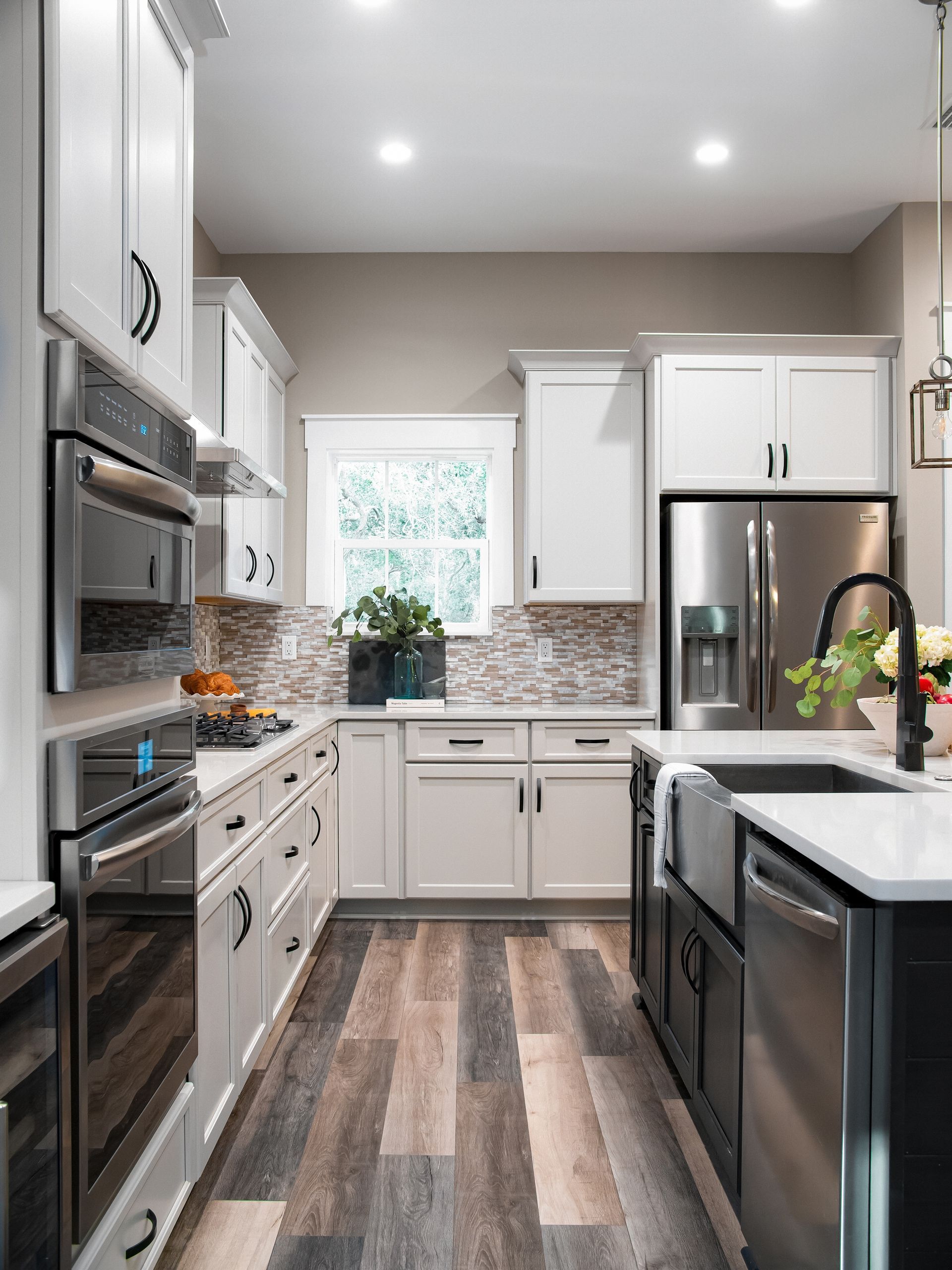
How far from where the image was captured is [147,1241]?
4.76 ft

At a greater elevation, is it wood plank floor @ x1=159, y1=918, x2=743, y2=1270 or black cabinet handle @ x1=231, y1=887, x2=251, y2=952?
black cabinet handle @ x1=231, y1=887, x2=251, y2=952

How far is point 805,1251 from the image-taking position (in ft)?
3.88

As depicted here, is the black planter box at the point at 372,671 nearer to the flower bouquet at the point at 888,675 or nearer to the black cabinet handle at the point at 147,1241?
the flower bouquet at the point at 888,675

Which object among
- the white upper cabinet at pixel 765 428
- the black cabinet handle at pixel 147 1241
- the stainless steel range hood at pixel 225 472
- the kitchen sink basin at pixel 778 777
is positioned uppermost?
the white upper cabinet at pixel 765 428

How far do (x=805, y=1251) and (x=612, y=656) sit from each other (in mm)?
2933

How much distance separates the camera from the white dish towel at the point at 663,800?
200 centimetres

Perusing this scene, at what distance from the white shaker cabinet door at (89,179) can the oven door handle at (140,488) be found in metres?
0.19

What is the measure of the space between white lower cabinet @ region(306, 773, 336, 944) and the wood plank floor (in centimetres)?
25

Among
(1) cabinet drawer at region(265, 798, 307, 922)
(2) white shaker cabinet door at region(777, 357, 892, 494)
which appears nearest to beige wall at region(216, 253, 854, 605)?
(2) white shaker cabinet door at region(777, 357, 892, 494)

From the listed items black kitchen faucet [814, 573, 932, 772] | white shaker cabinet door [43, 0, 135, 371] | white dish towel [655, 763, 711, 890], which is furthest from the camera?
white dish towel [655, 763, 711, 890]

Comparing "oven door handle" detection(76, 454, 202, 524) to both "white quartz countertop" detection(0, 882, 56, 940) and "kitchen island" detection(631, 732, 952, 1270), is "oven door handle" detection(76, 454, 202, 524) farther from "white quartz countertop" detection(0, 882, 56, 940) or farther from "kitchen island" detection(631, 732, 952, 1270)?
"kitchen island" detection(631, 732, 952, 1270)

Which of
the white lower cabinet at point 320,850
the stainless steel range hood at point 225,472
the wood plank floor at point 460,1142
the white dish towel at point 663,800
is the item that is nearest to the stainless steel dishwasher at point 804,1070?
the wood plank floor at point 460,1142

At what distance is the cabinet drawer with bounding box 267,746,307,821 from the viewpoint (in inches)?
94.0

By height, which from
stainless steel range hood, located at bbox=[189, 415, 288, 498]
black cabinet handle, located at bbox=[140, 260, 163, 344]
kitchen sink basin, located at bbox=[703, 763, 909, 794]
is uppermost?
black cabinet handle, located at bbox=[140, 260, 163, 344]
